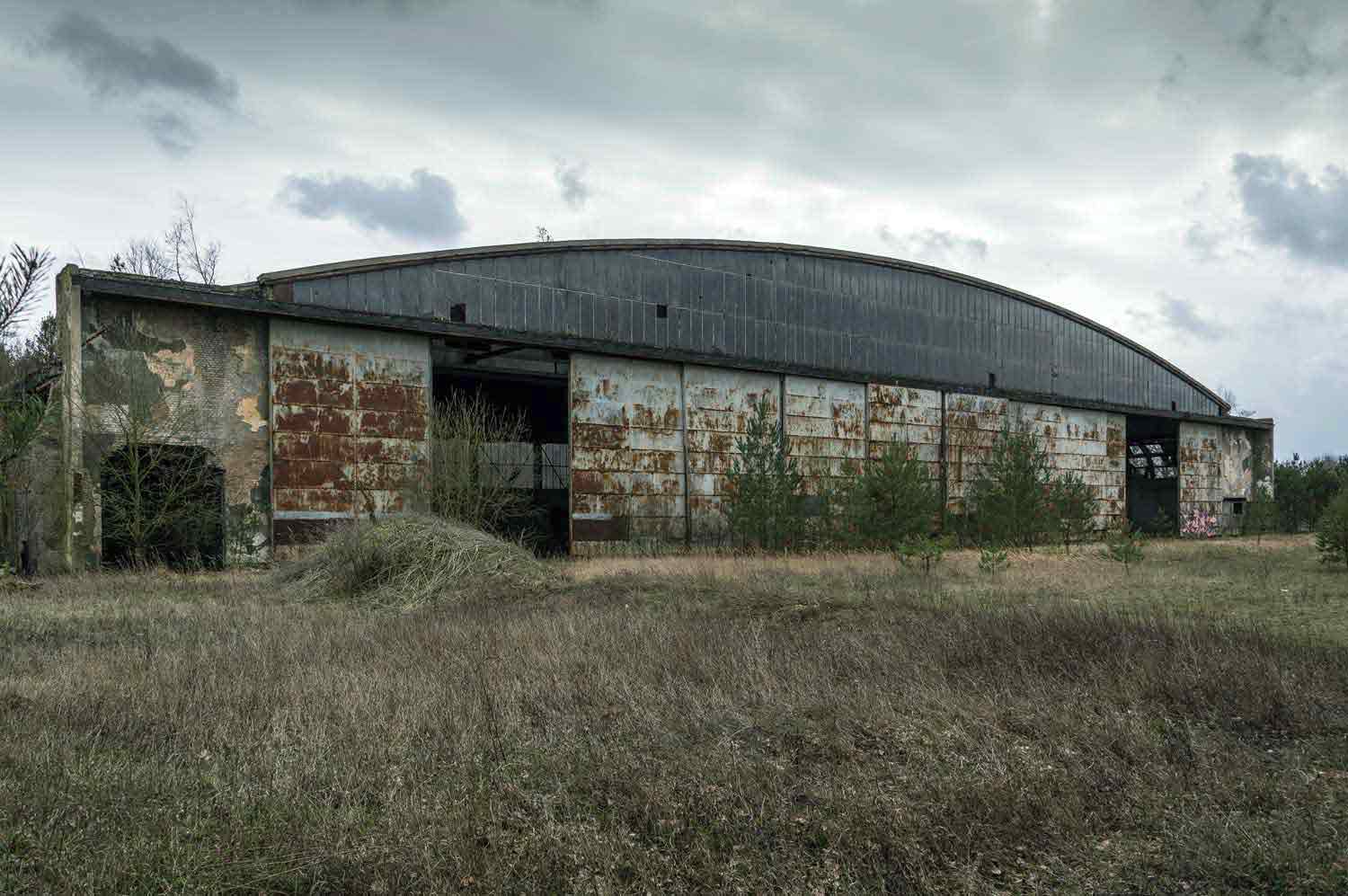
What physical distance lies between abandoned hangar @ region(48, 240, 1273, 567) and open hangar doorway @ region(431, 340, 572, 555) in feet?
0.28

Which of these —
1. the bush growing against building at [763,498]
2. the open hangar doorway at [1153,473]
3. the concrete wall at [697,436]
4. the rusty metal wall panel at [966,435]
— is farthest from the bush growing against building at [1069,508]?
the open hangar doorway at [1153,473]

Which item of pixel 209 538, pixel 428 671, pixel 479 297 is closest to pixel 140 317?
pixel 209 538

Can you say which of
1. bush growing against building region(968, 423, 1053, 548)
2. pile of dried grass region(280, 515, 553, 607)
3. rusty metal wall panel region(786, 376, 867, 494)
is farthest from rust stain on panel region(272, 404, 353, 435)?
bush growing against building region(968, 423, 1053, 548)

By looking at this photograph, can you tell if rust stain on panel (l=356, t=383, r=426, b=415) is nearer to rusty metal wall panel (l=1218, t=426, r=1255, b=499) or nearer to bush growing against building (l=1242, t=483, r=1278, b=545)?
bush growing against building (l=1242, t=483, r=1278, b=545)

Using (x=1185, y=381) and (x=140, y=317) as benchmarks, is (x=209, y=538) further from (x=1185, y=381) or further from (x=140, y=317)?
(x=1185, y=381)

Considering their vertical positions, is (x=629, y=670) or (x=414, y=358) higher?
(x=414, y=358)

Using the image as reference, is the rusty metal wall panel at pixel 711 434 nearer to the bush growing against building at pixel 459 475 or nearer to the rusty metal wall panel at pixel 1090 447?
the bush growing against building at pixel 459 475

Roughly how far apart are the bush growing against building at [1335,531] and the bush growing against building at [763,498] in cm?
956

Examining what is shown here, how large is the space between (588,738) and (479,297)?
15.6 meters

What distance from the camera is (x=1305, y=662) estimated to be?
7.20 m

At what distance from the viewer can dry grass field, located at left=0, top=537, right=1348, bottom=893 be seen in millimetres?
3832

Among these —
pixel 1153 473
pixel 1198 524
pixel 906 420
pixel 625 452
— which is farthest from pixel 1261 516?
pixel 625 452

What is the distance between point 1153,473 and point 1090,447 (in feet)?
23.4

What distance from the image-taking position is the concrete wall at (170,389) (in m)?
15.0
